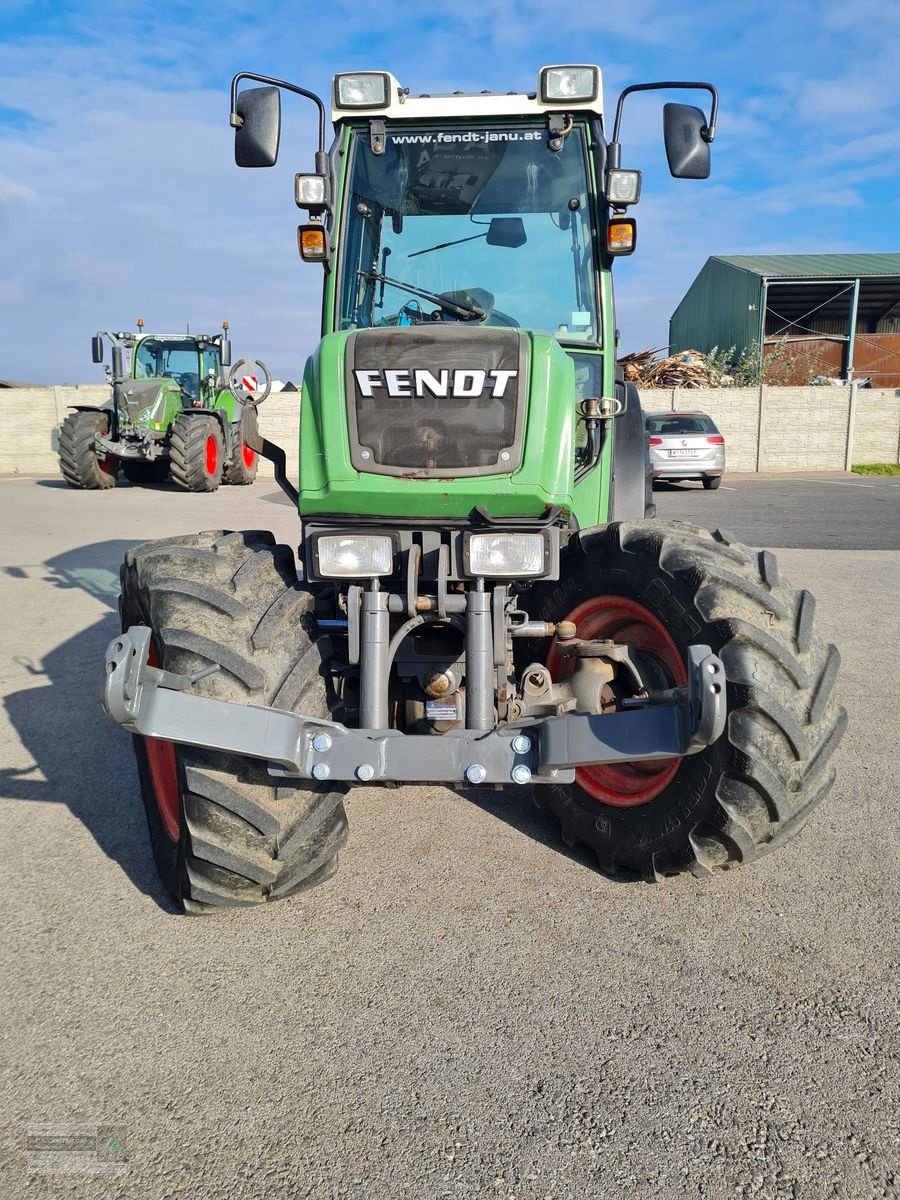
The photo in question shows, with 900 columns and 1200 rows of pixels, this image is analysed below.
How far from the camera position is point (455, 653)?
3.35 meters

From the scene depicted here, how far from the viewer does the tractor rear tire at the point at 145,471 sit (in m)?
18.9

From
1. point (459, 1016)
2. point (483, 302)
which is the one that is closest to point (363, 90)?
point (483, 302)

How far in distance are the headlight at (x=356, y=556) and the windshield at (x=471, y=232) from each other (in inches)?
63.1

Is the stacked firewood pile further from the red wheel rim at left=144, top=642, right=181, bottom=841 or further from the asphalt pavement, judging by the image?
the red wheel rim at left=144, top=642, right=181, bottom=841

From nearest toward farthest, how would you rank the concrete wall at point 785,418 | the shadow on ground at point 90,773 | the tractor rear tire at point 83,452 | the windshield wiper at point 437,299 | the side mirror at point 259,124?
1. the shadow on ground at point 90,773
2. the side mirror at point 259,124
3. the windshield wiper at point 437,299
4. the tractor rear tire at point 83,452
5. the concrete wall at point 785,418

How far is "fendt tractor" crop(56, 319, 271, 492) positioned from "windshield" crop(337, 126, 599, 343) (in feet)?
37.9

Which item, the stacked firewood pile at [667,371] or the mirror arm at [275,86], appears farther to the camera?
the stacked firewood pile at [667,371]

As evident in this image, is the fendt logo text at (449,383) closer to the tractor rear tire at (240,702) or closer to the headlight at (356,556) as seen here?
the headlight at (356,556)

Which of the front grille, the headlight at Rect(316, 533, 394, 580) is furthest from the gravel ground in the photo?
the front grille

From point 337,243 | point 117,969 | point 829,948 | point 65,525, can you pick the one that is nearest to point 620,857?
point 829,948

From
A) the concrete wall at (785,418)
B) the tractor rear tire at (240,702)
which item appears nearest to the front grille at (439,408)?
the tractor rear tire at (240,702)

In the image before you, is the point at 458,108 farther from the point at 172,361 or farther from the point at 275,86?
the point at 172,361

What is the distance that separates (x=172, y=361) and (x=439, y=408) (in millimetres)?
17469

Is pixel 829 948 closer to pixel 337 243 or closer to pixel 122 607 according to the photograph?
pixel 122 607
